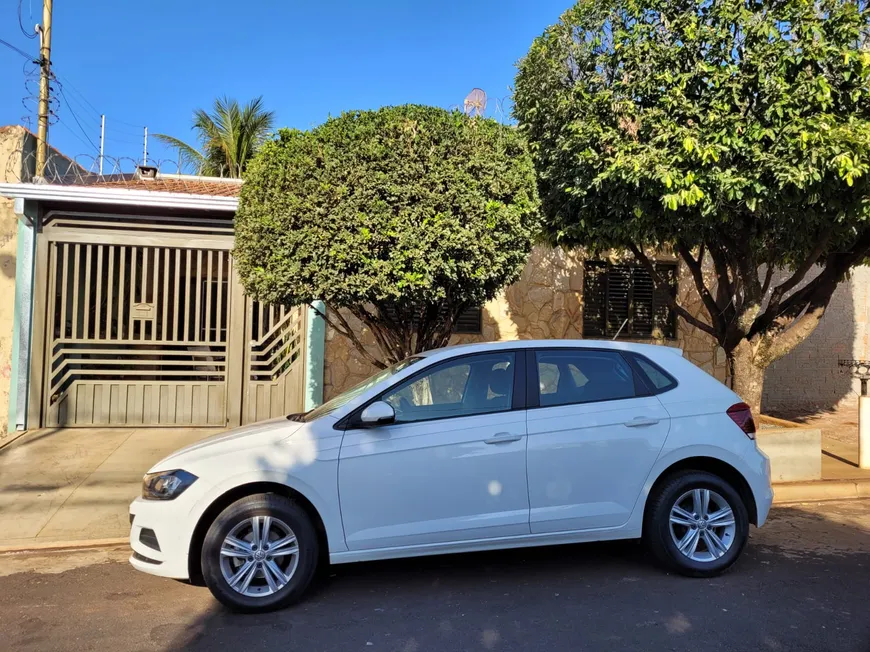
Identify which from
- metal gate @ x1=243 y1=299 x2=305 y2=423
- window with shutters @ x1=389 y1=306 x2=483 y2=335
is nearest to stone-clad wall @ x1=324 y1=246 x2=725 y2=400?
window with shutters @ x1=389 y1=306 x2=483 y2=335

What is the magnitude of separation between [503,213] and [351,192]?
4.46ft

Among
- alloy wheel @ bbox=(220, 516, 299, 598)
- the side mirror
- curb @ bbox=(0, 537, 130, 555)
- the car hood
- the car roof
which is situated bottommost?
curb @ bbox=(0, 537, 130, 555)

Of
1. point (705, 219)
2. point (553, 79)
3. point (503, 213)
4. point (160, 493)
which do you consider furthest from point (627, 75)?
point (160, 493)

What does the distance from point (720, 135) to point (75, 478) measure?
23.7 ft

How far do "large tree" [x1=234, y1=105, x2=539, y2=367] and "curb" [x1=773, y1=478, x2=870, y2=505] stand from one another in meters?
3.55

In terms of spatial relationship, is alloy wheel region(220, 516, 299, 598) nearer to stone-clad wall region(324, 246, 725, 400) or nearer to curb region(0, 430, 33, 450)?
curb region(0, 430, 33, 450)

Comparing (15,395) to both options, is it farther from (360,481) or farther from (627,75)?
(627,75)

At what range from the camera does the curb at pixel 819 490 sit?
652 cm

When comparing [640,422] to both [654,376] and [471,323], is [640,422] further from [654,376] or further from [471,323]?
[471,323]

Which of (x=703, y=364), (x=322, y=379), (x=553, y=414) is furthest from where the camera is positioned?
(x=703, y=364)

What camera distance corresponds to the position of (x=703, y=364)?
11.5 metres

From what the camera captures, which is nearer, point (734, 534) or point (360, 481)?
point (360, 481)

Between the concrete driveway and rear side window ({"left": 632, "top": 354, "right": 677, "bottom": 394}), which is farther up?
rear side window ({"left": 632, "top": 354, "right": 677, "bottom": 394})

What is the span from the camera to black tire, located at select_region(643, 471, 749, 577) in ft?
14.2
